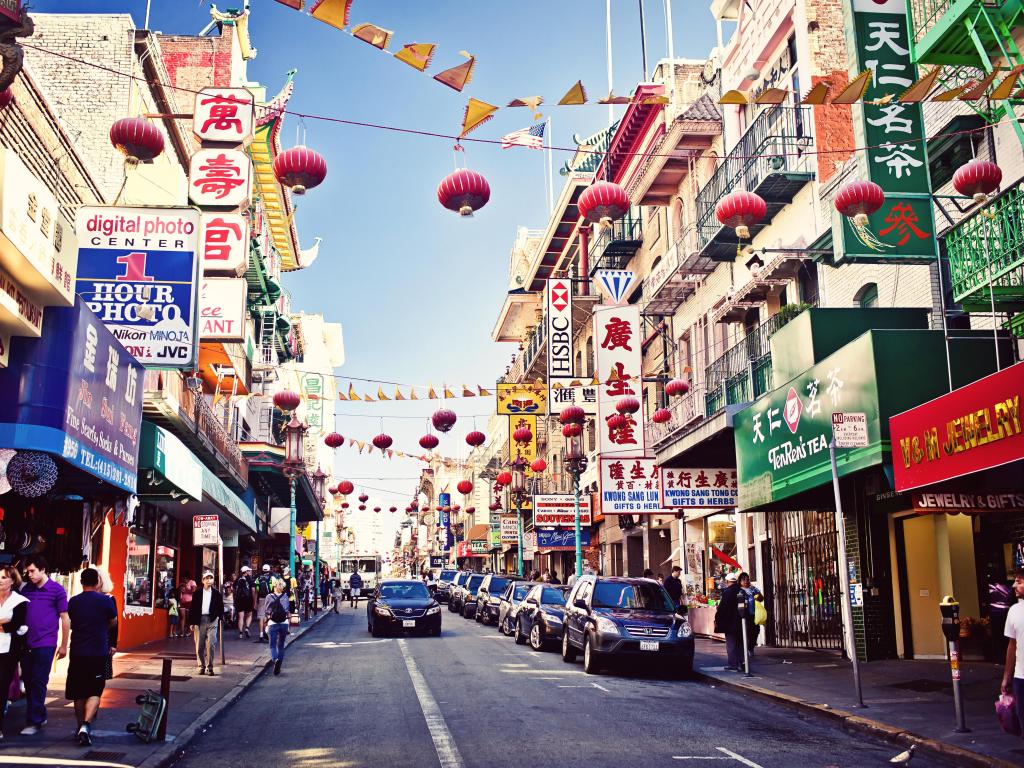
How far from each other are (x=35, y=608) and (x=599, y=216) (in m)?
9.42

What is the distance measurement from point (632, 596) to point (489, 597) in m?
18.0

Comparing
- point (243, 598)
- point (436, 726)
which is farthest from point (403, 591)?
point (436, 726)

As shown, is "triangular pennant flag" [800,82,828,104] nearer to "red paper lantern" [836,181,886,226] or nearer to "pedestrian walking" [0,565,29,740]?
"red paper lantern" [836,181,886,226]

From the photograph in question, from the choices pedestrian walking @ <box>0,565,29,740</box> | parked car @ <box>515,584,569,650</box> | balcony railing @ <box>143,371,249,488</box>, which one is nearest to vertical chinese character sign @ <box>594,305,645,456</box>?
parked car @ <box>515,584,569,650</box>

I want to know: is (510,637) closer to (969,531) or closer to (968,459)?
(969,531)

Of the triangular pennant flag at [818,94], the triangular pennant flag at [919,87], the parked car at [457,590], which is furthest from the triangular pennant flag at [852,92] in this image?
the parked car at [457,590]

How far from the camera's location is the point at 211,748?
10250 mm

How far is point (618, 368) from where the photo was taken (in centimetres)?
2892

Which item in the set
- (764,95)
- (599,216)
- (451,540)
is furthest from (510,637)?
(451,540)

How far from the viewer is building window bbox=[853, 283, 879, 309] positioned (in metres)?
19.0

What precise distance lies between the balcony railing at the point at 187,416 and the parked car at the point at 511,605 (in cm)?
937

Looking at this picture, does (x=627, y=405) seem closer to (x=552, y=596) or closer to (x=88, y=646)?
(x=552, y=596)

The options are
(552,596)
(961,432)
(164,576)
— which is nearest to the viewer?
(961,432)

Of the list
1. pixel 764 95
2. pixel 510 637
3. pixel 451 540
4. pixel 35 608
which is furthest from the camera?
pixel 451 540
